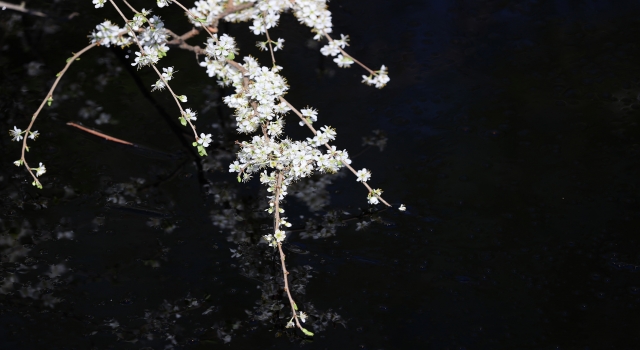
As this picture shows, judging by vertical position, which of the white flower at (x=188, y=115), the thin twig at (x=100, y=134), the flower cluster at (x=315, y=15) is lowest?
the white flower at (x=188, y=115)

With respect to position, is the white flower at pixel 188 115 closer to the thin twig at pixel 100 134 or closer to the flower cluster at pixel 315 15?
the flower cluster at pixel 315 15

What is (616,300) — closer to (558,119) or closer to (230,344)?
(558,119)

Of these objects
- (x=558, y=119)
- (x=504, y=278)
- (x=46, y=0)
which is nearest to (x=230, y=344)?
(x=504, y=278)


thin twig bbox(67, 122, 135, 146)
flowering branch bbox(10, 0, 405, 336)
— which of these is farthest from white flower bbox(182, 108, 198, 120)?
thin twig bbox(67, 122, 135, 146)

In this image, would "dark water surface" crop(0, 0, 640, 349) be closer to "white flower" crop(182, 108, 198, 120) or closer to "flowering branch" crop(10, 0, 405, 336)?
"flowering branch" crop(10, 0, 405, 336)

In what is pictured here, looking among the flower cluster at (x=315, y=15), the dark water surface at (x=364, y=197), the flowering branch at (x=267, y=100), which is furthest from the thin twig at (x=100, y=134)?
the flower cluster at (x=315, y=15)

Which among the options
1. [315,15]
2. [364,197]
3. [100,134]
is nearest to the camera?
[315,15]

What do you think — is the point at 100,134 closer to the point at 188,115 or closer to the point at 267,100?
the point at 188,115

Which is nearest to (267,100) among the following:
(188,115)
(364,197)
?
(188,115)
